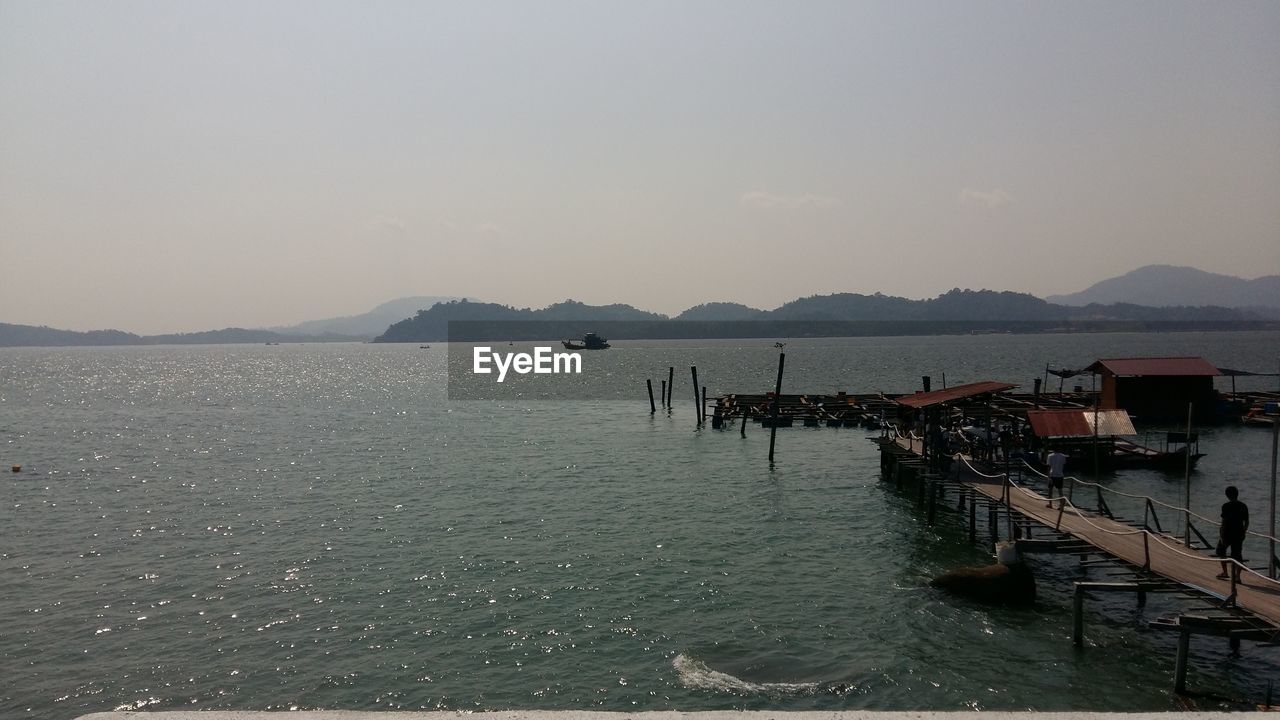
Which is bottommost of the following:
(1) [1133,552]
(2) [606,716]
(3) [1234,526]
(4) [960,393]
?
(1) [1133,552]

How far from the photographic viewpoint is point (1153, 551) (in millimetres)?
18297

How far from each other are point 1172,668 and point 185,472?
42785mm

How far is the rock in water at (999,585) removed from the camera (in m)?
19.0

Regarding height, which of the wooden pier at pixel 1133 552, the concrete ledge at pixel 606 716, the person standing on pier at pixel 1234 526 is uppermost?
the concrete ledge at pixel 606 716

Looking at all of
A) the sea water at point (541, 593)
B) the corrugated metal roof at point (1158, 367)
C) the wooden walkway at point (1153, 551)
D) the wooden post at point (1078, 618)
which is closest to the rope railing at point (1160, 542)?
the wooden walkway at point (1153, 551)

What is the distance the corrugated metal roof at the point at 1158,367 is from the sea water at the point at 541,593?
746cm

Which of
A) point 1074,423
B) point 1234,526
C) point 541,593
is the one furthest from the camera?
point 1074,423

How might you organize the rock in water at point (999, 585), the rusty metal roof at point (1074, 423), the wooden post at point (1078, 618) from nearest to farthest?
the wooden post at point (1078, 618), the rock in water at point (999, 585), the rusty metal roof at point (1074, 423)

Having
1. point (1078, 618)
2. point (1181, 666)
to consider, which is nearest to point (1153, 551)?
point (1078, 618)

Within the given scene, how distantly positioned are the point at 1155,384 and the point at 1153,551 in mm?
37336

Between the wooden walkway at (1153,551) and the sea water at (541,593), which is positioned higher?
the wooden walkway at (1153,551)

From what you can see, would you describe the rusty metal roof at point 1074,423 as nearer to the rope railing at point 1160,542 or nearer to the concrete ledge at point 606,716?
the rope railing at point 1160,542

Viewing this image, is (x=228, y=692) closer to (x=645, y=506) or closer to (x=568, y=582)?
(x=568, y=582)

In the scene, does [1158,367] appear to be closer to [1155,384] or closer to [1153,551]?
[1155,384]
